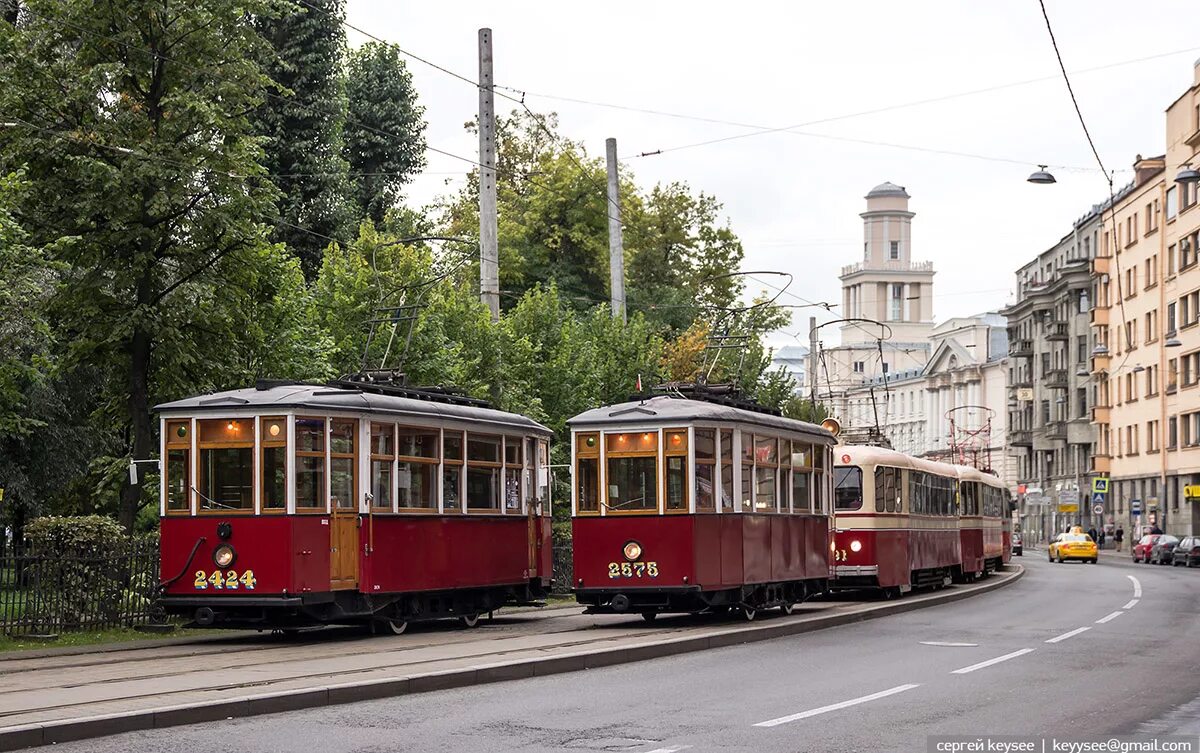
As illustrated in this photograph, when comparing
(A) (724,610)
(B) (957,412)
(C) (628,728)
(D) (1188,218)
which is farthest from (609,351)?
(B) (957,412)

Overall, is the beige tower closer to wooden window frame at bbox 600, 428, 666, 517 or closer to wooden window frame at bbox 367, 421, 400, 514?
wooden window frame at bbox 600, 428, 666, 517

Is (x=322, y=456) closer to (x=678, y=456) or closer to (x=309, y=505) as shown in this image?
(x=309, y=505)

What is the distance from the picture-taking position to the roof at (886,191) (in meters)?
173

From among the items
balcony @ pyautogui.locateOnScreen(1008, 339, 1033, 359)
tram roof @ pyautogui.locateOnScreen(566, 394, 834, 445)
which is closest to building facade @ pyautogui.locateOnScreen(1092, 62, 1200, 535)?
balcony @ pyautogui.locateOnScreen(1008, 339, 1033, 359)

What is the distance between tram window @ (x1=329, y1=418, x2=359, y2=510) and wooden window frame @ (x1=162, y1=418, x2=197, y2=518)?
5.42ft

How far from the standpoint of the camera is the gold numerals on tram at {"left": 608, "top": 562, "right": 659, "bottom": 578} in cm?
2402

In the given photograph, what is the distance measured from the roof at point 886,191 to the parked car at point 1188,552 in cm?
10933

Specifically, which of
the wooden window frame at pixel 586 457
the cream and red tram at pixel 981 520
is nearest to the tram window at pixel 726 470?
the wooden window frame at pixel 586 457

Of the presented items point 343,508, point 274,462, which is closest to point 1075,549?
point 343,508

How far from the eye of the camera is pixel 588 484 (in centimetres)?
2470

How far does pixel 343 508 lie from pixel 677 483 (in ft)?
15.4

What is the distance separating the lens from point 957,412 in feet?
451

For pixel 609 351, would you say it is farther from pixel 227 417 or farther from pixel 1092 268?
pixel 1092 268

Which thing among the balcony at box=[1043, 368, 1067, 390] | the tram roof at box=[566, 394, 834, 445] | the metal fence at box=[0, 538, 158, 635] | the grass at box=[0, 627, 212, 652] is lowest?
the grass at box=[0, 627, 212, 652]
